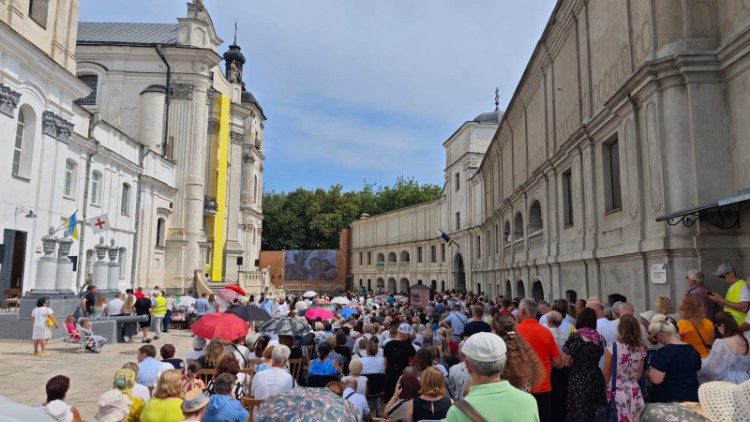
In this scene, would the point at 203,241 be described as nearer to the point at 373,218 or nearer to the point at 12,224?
the point at 12,224

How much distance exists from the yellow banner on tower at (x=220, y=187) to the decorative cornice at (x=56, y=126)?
2046 centimetres

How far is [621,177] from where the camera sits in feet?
33.9

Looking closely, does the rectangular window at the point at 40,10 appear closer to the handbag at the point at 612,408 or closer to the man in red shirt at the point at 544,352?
the man in red shirt at the point at 544,352

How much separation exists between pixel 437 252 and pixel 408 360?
41.8 meters

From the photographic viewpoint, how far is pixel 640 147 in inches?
374

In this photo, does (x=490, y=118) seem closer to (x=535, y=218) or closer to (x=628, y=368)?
(x=535, y=218)

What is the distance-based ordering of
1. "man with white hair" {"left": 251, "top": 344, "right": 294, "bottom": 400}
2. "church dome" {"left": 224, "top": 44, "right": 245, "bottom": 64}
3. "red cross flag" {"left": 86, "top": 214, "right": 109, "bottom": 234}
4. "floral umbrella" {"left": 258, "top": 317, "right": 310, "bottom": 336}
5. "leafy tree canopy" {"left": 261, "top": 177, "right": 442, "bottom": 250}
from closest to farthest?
"man with white hair" {"left": 251, "top": 344, "right": 294, "bottom": 400}
"floral umbrella" {"left": 258, "top": 317, "right": 310, "bottom": 336}
"red cross flag" {"left": 86, "top": 214, "right": 109, "bottom": 234}
"church dome" {"left": 224, "top": 44, "right": 245, "bottom": 64}
"leafy tree canopy" {"left": 261, "top": 177, "right": 442, "bottom": 250}

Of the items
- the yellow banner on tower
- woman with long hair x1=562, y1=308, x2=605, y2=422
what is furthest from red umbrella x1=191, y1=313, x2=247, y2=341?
the yellow banner on tower

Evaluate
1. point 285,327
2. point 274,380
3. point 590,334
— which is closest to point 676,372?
point 590,334

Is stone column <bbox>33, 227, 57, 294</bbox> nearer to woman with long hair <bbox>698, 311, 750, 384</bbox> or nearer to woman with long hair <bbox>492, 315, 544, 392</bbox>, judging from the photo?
woman with long hair <bbox>492, 315, 544, 392</bbox>

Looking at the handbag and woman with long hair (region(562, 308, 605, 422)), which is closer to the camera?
the handbag

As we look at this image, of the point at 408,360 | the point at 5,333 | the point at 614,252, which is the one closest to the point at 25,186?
the point at 5,333

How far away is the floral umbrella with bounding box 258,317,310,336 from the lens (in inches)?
372

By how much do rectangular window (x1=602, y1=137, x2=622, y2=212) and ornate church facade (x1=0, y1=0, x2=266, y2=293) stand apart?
18.2 meters
